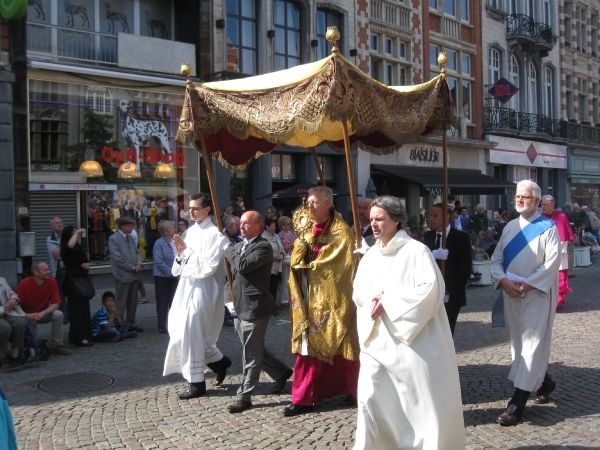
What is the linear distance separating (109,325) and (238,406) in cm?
404

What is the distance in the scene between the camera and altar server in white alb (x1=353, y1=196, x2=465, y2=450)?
Result: 4.12m

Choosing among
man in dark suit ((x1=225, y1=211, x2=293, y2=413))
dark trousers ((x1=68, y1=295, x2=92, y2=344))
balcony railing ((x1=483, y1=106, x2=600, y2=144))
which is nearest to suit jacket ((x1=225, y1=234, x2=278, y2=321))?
man in dark suit ((x1=225, y1=211, x2=293, y2=413))

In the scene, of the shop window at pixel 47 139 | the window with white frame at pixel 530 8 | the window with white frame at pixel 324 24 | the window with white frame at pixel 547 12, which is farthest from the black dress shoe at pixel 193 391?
the window with white frame at pixel 547 12

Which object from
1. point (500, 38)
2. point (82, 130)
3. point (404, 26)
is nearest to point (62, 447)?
point (82, 130)

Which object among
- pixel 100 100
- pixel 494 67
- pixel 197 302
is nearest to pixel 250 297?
pixel 197 302

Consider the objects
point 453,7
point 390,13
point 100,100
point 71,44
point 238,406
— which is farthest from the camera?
point 453,7

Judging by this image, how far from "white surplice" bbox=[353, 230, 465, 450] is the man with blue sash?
4.30 ft

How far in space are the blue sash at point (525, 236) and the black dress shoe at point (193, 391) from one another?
9.60ft

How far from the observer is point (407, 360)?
4.17m

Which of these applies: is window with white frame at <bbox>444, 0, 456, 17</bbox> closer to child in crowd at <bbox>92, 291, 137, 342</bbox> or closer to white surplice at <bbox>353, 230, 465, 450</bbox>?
child in crowd at <bbox>92, 291, 137, 342</bbox>

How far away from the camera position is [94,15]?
49.7 feet

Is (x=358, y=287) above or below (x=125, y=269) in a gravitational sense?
above

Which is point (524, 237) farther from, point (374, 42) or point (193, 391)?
point (374, 42)

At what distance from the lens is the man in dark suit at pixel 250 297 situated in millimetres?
5855
